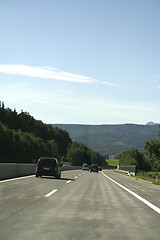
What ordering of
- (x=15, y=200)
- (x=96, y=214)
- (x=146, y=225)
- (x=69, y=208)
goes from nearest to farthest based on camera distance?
(x=146, y=225)
(x=96, y=214)
(x=69, y=208)
(x=15, y=200)

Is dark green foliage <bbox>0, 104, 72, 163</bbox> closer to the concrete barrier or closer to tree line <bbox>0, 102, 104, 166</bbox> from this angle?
tree line <bbox>0, 102, 104, 166</bbox>

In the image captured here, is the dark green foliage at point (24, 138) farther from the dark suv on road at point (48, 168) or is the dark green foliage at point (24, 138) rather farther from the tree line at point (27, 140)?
the dark suv on road at point (48, 168)

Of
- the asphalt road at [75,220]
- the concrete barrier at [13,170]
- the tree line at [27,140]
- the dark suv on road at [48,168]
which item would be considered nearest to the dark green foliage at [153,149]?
the tree line at [27,140]

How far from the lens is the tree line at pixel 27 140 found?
346 feet

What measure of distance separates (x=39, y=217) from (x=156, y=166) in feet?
294

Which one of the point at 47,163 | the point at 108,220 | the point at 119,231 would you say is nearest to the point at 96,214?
the point at 108,220

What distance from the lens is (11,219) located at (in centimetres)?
766

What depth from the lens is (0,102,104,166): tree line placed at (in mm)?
105562

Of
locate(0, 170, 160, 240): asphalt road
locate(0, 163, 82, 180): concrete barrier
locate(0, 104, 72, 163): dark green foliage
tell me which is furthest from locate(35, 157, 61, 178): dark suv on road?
locate(0, 104, 72, 163): dark green foliage

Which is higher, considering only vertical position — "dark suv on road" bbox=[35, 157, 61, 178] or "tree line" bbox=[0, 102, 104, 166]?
"tree line" bbox=[0, 102, 104, 166]

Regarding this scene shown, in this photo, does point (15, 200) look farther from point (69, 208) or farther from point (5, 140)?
point (5, 140)

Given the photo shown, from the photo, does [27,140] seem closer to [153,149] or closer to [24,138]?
[24,138]

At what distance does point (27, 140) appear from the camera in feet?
409

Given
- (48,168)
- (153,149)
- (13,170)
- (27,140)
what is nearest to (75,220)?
(48,168)
